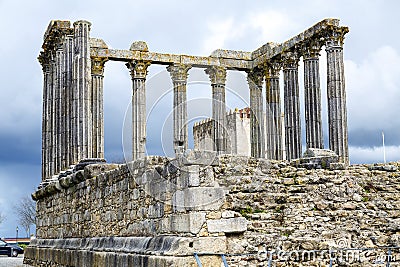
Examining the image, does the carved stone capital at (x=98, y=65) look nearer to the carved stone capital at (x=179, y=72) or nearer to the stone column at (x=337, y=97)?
the carved stone capital at (x=179, y=72)

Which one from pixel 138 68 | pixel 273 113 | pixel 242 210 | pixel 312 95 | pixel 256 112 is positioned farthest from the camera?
pixel 256 112

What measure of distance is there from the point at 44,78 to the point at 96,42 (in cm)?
263

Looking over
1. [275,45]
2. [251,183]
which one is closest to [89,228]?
[251,183]

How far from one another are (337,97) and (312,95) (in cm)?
227

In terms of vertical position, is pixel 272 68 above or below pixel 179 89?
above

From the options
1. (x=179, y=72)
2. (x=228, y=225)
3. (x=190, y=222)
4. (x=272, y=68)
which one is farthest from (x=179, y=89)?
(x=190, y=222)

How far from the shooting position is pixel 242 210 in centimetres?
1146

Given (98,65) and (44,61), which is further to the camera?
(98,65)

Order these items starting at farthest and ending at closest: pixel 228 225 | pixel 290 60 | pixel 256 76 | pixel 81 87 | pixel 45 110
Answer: pixel 256 76, pixel 290 60, pixel 45 110, pixel 81 87, pixel 228 225

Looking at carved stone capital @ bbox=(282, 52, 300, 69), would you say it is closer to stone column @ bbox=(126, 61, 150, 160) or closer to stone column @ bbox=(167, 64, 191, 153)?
stone column @ bbox=(167, 64, 191, 153)

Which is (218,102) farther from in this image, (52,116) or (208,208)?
(208,208)

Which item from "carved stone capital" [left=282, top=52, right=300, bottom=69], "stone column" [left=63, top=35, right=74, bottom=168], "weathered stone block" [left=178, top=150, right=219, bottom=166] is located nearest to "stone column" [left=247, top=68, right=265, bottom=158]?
"carved stone capital" [left=282, top=52, right=300, bottom=69]

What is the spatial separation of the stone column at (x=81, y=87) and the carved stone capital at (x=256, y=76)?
32.7 ft

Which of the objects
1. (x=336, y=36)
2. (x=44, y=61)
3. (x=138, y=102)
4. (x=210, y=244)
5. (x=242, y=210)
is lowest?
(x=210, y=244)
